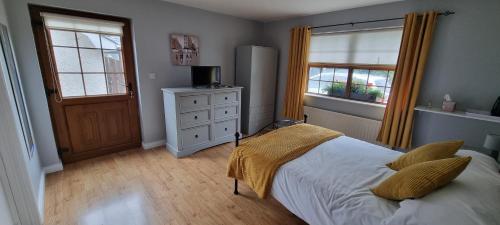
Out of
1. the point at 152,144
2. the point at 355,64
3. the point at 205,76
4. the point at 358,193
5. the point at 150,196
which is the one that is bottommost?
the point at 150,196

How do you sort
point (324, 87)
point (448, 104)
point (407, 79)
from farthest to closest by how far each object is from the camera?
point (324, 87)
point (407, 79)
point (448, 104)

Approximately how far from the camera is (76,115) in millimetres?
2744

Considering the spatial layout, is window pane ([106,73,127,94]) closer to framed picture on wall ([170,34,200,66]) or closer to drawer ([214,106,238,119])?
framed picture on wall ([170,34,200,66])

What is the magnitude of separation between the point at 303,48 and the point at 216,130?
2084 millimetres

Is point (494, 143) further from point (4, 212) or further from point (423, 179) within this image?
point (4, 212)

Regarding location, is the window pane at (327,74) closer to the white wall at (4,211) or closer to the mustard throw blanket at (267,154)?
the mustard throw blanket at (267,154)

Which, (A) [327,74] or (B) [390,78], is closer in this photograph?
(B) [390,78]

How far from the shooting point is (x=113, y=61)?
2936 millimetres

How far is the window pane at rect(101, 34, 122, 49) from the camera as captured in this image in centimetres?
280

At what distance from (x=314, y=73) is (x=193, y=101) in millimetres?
2247

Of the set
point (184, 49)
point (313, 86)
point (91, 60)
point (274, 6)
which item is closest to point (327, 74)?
point (313, 86)

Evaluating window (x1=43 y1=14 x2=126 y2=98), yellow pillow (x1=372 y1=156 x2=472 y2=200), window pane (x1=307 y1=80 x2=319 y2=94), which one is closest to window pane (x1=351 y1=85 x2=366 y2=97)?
window pane (x1=307 y1=80 x2=319 y2=94)

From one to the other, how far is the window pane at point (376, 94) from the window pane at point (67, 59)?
162 inches

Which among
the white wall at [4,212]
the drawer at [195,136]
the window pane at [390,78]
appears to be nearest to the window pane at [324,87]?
the window pane at [390,78]
